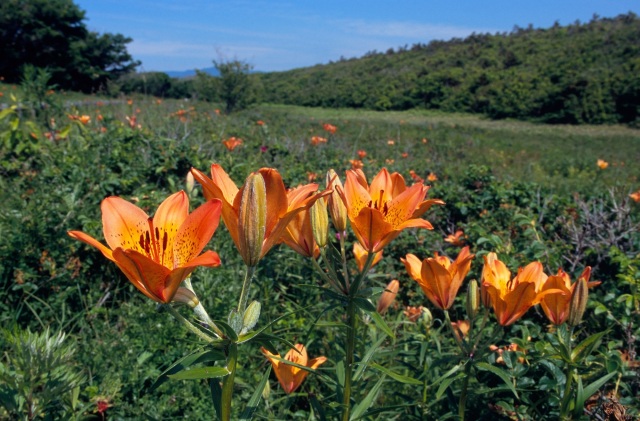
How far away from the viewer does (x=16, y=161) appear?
11.9 feet

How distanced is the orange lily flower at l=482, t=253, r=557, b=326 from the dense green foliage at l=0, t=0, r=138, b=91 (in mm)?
27741

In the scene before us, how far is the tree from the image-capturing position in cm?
1703

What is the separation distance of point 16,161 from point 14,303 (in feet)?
5.93

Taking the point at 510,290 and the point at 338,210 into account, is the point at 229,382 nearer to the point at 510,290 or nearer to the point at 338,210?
the point at 338,210

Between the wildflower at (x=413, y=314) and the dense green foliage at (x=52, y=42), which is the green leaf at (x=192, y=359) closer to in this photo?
the wildflower at (x=413, y=314)

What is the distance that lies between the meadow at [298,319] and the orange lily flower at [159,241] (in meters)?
0.07

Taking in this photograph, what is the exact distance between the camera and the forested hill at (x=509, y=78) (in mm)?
24359

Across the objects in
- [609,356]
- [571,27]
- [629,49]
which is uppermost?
[571,27]

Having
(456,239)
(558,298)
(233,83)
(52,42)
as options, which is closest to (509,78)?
(233,83)

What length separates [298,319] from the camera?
2.15 m

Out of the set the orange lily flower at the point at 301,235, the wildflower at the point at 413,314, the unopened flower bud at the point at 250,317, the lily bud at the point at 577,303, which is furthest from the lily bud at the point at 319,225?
the wildflower at the point at 413,314

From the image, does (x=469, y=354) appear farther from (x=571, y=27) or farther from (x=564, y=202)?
(x=571, y=27)

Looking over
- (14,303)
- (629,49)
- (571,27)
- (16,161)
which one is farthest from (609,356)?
(571,27)

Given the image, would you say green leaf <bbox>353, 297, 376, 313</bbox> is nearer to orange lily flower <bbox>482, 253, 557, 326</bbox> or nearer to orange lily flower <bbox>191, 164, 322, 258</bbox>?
orange lily flower <bbox>191, 164, 322, 258</bbox>
